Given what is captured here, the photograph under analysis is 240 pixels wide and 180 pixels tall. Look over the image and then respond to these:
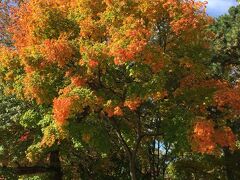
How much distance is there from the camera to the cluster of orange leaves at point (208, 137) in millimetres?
15055

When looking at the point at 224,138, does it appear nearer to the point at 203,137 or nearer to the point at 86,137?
the point at 203,137

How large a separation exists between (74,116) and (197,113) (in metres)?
5.15

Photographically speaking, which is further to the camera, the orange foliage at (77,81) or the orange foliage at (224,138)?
the orange foliage at (77,81)

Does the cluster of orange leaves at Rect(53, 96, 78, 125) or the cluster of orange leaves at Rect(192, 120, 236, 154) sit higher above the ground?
the cluster of orange leaves at Rect(53, 96, 78, 125)

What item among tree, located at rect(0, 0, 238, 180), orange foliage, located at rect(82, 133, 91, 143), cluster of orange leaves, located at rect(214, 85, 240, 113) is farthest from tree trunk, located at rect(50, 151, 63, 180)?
cluster of orange leaves, located at rect(214, 85, 240, 113)

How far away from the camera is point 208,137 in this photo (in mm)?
15078

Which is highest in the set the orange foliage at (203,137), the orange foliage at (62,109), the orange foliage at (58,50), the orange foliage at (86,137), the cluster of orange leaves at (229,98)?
the orange foliage at (58,50)

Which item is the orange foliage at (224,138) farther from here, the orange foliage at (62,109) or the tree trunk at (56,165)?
the tree trunk at (56,165)

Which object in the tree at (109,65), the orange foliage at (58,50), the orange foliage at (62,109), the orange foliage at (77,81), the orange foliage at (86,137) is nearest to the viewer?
the orange foliage at (62,109)

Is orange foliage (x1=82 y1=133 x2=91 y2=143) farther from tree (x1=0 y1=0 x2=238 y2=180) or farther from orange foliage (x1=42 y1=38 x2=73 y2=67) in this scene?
orange foliage (x1=42 y1=38 x2=73 y2=67)

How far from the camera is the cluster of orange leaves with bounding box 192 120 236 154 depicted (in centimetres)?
1505

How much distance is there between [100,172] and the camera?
2592cm

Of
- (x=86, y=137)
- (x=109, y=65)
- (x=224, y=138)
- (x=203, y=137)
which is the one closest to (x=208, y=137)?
(x=203, y=137)

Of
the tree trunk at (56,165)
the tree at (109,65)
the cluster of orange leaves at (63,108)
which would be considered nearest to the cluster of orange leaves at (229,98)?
the tree at (109,65)
